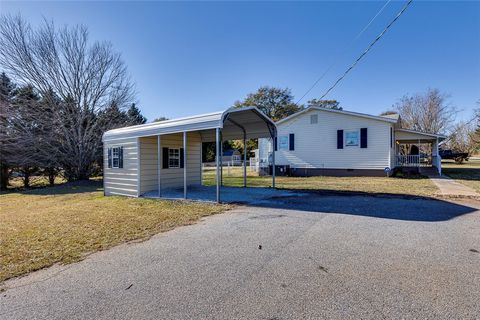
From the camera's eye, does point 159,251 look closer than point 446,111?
Yes

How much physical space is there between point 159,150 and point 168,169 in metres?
1.91

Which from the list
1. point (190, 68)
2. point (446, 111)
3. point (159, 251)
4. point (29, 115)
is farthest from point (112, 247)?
point (446, 111)

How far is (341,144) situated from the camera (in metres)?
17.2

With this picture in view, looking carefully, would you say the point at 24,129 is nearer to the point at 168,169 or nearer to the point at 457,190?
the point at 168,169

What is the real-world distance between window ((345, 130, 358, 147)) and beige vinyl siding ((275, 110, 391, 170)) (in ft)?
0.67

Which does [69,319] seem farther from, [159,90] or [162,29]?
Answer: [159,90]

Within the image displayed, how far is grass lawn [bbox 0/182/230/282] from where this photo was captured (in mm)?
3727

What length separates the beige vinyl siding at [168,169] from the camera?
32.6 feet

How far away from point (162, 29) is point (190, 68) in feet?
13.5

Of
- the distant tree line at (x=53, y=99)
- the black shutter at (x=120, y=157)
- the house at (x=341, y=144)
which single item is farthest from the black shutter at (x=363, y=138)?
the distant tree line at (x=53, y=99)

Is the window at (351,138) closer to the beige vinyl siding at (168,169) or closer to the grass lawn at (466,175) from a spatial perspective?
the grass lawn at (466,175)

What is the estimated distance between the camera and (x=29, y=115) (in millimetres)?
15602

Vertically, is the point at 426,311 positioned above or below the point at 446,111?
below

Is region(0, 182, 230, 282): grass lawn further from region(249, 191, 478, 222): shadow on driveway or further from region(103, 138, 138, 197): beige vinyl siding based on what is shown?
region(249, 191, 478, 222): shadow on driveway
